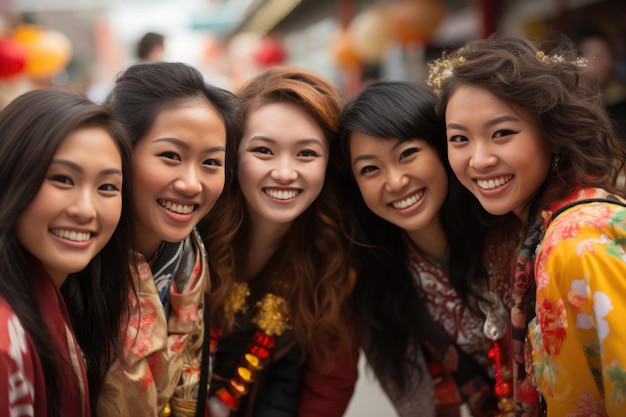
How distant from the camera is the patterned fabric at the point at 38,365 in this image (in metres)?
1.57

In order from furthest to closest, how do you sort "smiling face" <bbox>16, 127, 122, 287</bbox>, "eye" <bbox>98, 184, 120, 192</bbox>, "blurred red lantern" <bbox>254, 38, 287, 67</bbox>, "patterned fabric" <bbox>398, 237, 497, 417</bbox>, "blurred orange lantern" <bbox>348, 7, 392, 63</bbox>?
"blurred red lantern" <bbox>254, 38, 287, 67</bbox> → "blurred orange lantern" <bbox>348, 7, 392, 63</bbox> → "patterned fabric" <bbox>398, 237, 497, 417</bbox> → "eye" <bbox>98, 184, 120, 192</bbox> → "smiling face" <bbox>16, 127, 122, 287</bbox>

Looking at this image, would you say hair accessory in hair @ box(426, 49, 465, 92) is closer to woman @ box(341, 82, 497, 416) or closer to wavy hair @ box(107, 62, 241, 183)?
woman @ box(341, 82, 497, 416)

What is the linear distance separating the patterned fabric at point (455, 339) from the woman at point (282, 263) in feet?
1.09

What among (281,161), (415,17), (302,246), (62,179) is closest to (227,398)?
(302,246)

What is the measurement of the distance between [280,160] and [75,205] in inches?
37.7

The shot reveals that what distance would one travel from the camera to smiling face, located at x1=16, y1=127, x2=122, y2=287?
170cm

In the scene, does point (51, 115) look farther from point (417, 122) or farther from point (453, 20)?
point (453, 20)

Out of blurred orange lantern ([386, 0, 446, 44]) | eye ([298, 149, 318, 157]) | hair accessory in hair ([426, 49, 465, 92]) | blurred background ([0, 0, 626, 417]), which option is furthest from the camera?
blurred orange lantern ([386, 0, 446, 44])

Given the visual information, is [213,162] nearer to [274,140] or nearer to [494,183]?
[274,140]

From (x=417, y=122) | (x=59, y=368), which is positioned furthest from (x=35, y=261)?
(x=417, y=122)

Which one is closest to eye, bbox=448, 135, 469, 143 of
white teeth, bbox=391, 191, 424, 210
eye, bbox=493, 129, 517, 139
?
eye, bbox=493, 129, 517, 139

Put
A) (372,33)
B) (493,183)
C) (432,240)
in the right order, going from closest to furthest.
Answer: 1. (493,183)
2. (432,240)
3. (372,33)

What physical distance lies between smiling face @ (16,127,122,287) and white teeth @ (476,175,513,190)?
3.84ft

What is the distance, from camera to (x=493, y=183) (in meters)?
2.20
